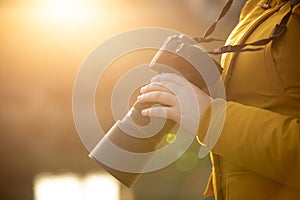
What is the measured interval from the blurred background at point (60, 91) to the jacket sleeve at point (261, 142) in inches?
57.7

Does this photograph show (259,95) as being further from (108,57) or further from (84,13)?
(84,13)

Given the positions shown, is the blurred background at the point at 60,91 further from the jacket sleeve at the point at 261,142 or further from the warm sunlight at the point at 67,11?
the jacket sleeve at the point at 261,142

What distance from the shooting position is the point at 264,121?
34.3 inches

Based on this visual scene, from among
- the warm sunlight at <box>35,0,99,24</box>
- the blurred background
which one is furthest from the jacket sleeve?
the warm sunlight at <box>35,0,99,24</box>

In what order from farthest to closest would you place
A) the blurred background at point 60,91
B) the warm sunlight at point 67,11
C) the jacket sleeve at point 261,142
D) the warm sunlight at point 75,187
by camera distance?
the warm sunlight at point 67,11 → the blurred background at point 60,91 → the warm sunlight at point 75,187 → the jacket sleeve at point 261,142

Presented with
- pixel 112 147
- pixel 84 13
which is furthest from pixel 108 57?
pixel 112 147

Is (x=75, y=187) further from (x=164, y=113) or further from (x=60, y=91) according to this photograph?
(x=164, y=113)

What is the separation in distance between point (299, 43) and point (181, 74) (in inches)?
8.0

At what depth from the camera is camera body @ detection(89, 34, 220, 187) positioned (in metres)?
0.96

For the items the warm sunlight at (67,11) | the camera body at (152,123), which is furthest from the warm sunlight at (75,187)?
the warm sunlight at (67,11)

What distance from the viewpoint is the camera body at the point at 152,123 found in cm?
96

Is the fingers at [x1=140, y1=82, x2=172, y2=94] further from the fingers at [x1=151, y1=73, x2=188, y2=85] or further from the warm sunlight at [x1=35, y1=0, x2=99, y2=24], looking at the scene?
the warm sunlight at [x1=35, y1=0, x2=99, y2=24]

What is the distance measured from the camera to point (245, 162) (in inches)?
34.9

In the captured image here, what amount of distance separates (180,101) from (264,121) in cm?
14
